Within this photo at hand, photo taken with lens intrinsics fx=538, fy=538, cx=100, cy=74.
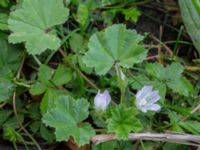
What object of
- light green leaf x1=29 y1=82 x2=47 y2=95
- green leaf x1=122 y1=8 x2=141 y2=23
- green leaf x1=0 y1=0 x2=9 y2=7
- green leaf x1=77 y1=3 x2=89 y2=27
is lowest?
light green leaf x1=29 y1=82 x2=47 y2=95

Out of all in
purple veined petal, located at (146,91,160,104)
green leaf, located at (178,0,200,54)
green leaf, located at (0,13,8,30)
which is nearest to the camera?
purple veined petal, located at (146,91,160,104)

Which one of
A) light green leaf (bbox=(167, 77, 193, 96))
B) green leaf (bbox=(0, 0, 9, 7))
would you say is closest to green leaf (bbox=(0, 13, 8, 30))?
green leaf (bbox=(0, 0, 9, 7))

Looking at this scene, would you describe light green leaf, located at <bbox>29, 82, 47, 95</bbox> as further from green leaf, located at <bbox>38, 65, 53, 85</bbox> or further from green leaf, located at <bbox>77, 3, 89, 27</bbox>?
green leaf, located at <bbox>77, 3, 89, 27</bbox>

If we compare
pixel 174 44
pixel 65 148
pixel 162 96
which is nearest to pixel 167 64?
pixel 174 44

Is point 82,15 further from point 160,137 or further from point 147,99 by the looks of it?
point 160,137

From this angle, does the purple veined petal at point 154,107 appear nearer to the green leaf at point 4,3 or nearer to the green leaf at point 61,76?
the green leaf at point 61,76

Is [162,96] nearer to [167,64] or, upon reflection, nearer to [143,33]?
[167,64]

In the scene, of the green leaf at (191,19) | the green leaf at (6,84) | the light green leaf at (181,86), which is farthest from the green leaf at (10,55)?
the green leaf at (191,19)
